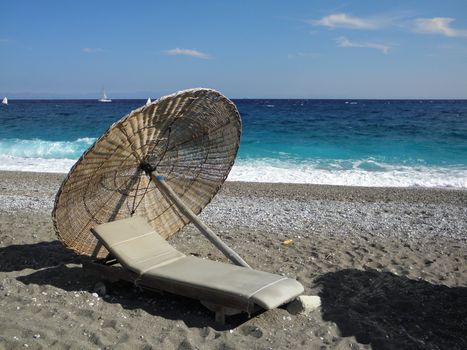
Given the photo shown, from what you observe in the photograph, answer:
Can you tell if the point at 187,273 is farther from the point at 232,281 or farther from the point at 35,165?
the point at 35,165

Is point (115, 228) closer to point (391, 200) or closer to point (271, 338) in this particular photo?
point (271, 338)

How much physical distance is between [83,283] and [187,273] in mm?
1235

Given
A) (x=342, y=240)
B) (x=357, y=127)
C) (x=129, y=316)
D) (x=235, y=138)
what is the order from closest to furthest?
1. (x=129, y=316)
2. (x=235, y=138)
3. (x=342, y=240)
4. (x=357, y=127)

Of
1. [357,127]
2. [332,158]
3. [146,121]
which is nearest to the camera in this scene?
[146,121]

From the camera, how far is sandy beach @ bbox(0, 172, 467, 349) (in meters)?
3.72

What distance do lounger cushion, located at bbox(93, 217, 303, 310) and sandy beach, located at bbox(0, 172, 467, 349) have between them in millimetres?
278

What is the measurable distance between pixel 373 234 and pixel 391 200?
10.6 feet

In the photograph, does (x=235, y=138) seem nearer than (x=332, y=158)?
Yes

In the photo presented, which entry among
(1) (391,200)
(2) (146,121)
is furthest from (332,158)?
(2) (146,121)

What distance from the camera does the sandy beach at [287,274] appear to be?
3721 mm

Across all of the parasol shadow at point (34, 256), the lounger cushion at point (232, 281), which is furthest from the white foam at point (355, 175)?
the lounger cushion at point (232, 281)

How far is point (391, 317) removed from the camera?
4.26 meters

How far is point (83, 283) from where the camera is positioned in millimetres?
4785

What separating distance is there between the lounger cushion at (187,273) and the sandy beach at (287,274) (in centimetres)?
28
